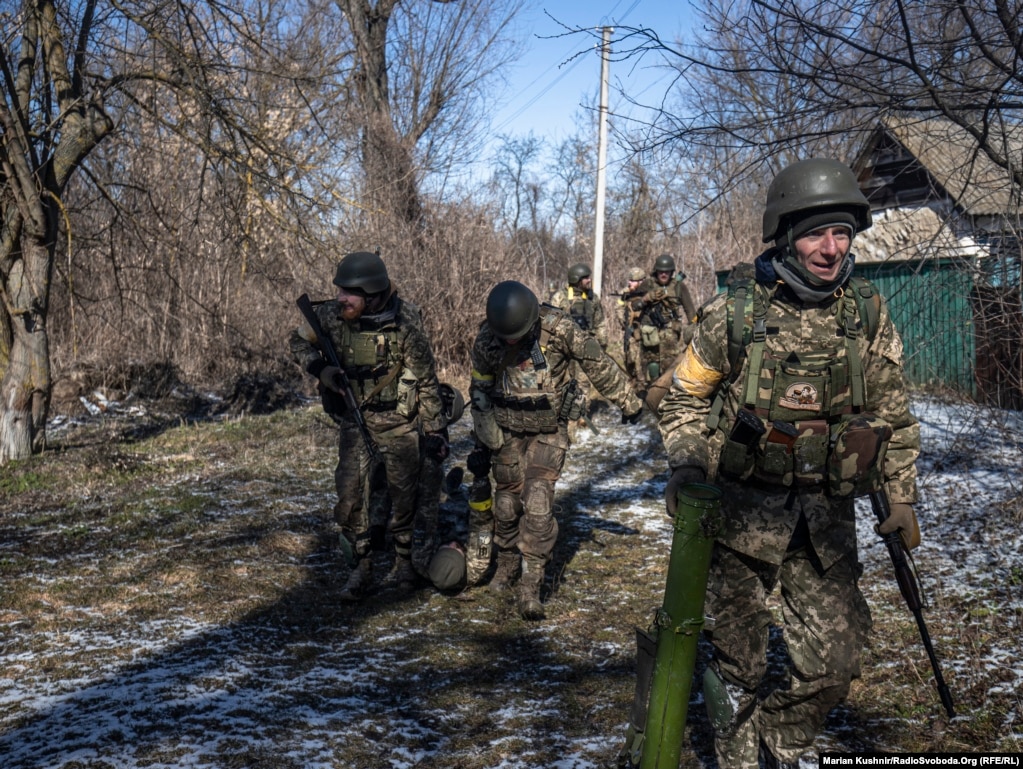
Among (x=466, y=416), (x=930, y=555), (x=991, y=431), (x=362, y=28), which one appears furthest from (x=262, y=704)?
(x=362, y=28)

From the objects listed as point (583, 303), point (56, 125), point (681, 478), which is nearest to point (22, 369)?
point (56, 125)

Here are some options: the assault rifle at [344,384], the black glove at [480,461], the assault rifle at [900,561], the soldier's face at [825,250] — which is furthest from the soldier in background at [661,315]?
the soldier's face at [825,250]

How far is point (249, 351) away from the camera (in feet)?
47.8

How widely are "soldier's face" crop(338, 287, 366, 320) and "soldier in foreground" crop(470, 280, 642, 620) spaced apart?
0.75 meters

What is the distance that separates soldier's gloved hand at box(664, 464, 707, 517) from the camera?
10.0 ft

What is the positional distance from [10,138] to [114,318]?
583cm

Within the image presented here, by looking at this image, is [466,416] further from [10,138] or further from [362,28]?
[362,28]

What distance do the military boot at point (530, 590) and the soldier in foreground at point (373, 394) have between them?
2.88 ft

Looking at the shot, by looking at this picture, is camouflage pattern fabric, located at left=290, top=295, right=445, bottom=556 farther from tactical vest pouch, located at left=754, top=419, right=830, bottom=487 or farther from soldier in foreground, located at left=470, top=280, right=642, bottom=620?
tactical vest pouch, located at left=754, top=419, right=830, bottom=487

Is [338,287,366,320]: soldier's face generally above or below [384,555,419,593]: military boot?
above

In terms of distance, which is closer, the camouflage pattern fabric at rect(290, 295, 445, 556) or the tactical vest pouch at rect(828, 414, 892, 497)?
the tactical vest pouch at rect(828, 414, 892, 497)

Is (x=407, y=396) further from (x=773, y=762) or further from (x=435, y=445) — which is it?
(x=773, y=762)

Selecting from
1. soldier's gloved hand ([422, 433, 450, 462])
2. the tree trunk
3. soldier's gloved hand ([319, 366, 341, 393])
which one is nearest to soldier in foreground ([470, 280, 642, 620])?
soldier's gloved hand ([422, 433, 450, 462])

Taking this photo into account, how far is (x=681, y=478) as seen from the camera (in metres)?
3.08
